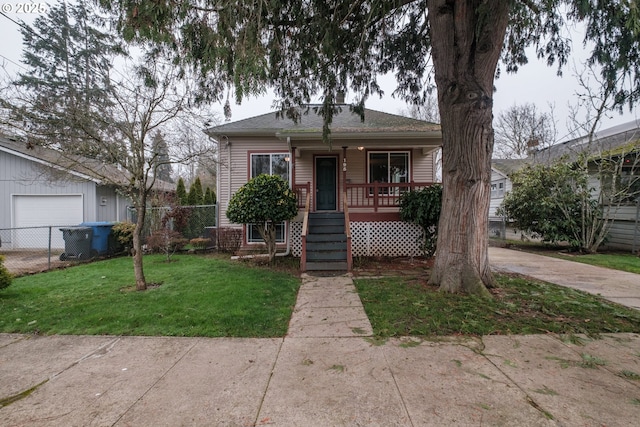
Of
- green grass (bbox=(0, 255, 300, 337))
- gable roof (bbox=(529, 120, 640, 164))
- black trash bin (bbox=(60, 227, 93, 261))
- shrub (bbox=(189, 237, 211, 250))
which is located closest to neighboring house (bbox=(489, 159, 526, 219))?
gable roof (bbox=(529, 120, 640, 164))

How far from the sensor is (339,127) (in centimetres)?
939

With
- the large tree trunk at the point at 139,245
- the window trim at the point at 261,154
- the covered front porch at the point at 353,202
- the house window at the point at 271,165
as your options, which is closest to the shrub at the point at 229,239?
the house window at the point at 271,165

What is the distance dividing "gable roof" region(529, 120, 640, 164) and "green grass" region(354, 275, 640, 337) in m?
8.11

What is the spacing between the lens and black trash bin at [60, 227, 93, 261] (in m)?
8.30

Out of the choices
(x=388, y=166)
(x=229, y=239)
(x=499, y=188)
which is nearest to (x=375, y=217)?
(x=388, y=166)

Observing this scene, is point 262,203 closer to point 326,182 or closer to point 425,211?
point 326,182

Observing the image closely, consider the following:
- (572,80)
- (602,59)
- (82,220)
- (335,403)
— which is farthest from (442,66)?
(82,220)

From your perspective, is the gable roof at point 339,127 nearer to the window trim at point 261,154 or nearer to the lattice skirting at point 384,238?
the window trim at point 261,154

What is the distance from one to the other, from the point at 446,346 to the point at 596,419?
1211 mm

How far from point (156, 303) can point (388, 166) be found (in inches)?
322

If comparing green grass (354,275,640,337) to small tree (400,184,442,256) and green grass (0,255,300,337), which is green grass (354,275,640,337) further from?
small tree (400,184,442,256)

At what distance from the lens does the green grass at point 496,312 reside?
11.2 feet

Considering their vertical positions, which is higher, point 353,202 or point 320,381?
point 353,202

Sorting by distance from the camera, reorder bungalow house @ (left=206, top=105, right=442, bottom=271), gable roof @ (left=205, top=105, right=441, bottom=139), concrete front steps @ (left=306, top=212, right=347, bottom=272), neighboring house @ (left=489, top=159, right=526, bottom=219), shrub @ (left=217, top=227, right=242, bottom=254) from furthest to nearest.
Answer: neighboring house @ (left=489, top=159, right=526, bottom=219) → shrub @ (left=217, top=227, right=242, bottom=254) → bungalow house @ (left=206, top=105, right=442, bottom=271) → gable roof @ (left=205, top=105, right=441, bottom=139) → concrete front steps @ (left=306, top=212, right=347, bottom=272)
